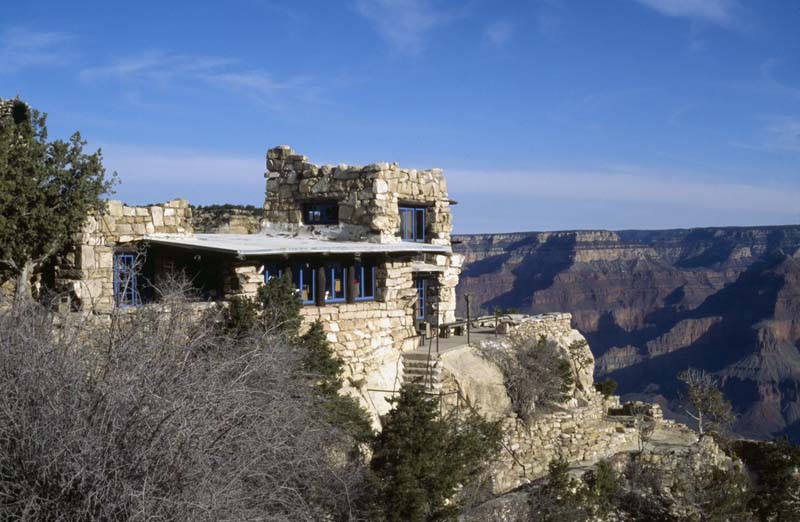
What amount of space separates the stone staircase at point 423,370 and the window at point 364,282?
1943mm

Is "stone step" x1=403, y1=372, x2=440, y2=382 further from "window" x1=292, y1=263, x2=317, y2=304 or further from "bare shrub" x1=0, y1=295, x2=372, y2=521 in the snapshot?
"bare shrub" x1=0, y1=295, x2=372, y2=521

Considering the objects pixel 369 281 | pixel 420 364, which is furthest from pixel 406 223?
pixel 420 364

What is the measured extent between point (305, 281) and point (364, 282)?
1.80 metres

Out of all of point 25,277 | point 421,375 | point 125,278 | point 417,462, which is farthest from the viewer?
point 421,375

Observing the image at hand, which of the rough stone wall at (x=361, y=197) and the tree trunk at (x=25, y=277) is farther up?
the rough stone wall at (x=361, y=197)

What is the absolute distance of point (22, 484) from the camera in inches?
324

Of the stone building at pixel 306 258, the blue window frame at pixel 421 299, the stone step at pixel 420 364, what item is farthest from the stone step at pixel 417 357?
the blue window frame at pixel 421 299

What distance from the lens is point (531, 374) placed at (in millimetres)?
23281

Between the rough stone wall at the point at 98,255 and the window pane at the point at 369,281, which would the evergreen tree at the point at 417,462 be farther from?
the rough stone wall at the point at 98,255

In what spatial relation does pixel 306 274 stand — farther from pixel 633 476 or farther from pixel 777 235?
pixel 777 235

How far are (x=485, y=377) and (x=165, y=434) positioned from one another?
1458 centimetres

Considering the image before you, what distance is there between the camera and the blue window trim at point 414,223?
26.8 metres

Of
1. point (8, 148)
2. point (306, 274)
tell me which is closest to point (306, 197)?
point (306, 274)

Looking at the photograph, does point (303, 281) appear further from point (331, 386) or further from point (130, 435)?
point (130, 435)
